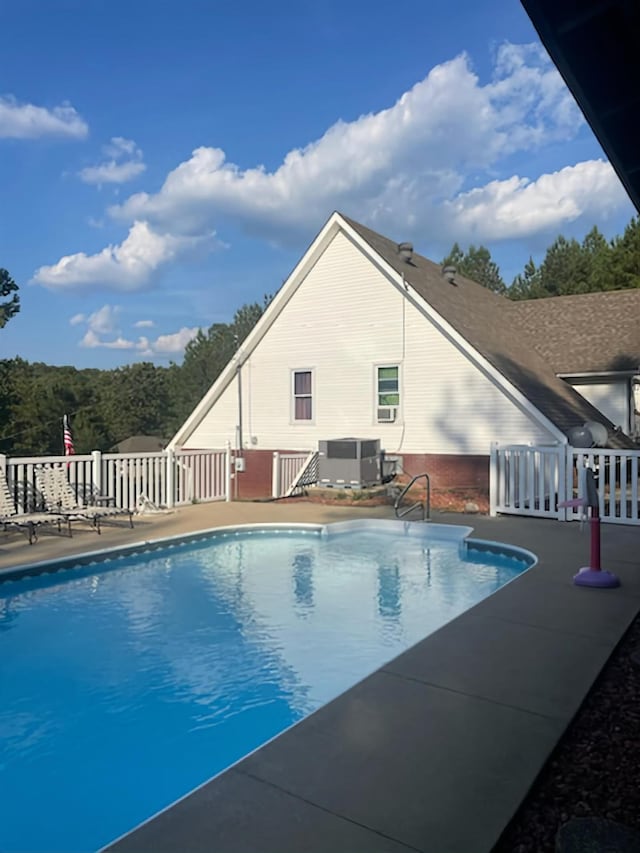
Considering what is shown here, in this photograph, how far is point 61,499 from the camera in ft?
33.5

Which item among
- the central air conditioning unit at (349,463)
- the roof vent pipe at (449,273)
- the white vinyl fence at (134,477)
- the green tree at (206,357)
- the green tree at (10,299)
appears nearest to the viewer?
the white vinyl fence at (134,477)

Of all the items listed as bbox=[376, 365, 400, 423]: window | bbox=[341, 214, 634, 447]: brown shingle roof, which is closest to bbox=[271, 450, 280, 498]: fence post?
bbox=[376, 365, 400, 423]: window

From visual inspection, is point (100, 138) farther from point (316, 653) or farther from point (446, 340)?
point (316, 653)

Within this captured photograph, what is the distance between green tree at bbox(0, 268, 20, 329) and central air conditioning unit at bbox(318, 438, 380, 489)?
18081 millimetres

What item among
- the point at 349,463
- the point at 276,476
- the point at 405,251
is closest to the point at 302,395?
the point at 276,476

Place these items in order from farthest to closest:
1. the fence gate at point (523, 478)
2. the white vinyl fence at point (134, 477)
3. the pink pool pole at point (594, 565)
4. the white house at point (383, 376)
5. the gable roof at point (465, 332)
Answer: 1. the white house at point (383, 376)
2. the gable roof at point (465, 332)
3. the fence gate at point (523, 478)
4. the white vinyl fence at point (134, 477)
5. the pink pool pole at point (594, 565)

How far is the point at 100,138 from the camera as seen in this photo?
1748 cm

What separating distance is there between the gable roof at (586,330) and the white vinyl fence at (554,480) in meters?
5.70

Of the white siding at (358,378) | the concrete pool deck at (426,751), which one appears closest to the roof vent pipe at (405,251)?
the white siding at (358,378)

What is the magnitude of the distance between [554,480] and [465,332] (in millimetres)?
4667

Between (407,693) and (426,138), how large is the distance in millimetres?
14434

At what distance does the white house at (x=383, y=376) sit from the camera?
13625 mm

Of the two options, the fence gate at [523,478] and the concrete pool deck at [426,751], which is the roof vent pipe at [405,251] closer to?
the fence gate at [523,478]

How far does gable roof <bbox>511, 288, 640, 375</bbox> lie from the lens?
53.3 ft
